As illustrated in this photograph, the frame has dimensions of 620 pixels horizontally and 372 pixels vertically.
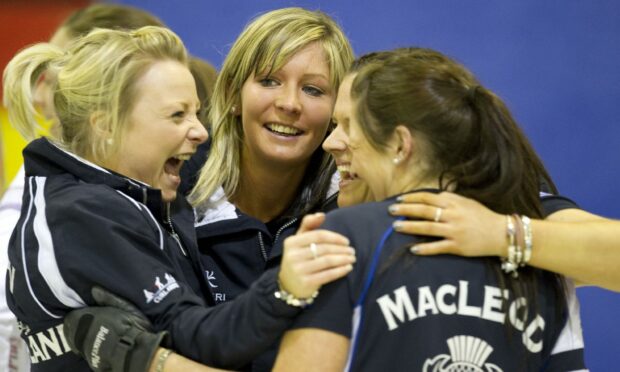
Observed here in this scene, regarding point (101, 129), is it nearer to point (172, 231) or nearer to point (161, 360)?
point (172, 231)

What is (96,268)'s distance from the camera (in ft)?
6.48

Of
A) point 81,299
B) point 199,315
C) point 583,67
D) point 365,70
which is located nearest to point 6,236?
point 81,299

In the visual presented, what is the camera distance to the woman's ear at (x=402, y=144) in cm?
181

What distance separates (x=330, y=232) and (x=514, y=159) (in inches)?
15.3

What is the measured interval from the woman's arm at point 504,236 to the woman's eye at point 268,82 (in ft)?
3.16

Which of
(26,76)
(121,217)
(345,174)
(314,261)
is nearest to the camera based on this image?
(314,261)

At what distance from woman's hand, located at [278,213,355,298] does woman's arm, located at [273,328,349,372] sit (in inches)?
2.9

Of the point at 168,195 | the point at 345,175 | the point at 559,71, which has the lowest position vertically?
the point at 168,195

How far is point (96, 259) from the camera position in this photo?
Answer: 1986 mm

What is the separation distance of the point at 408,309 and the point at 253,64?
1.12 meters

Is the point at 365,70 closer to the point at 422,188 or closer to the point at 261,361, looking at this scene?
the point at 422,188

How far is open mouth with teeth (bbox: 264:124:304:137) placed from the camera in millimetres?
2666

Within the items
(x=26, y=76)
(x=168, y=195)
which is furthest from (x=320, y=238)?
(x=26, y=76)

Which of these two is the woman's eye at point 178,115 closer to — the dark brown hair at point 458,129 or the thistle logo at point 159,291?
the thistle logo at point 159,291
